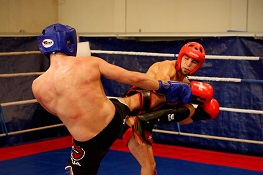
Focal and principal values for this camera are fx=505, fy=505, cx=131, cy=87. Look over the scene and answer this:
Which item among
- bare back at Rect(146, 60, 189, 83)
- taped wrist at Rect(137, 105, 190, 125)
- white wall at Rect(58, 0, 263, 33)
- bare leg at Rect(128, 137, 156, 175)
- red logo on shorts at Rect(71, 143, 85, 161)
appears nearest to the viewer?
red logo on shorts at Rect(71, 143, 85, 161)

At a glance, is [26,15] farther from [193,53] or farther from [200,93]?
[200,93]

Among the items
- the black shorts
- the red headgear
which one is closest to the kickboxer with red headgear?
the red headgear

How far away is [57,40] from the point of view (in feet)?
8.75

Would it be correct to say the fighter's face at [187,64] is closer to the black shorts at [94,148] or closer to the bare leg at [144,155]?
the bare leg at [144,155]

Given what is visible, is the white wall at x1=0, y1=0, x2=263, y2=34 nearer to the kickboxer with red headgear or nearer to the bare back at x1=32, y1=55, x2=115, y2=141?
the kickboxer with red headgear

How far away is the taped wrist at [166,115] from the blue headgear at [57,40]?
31.8 inches

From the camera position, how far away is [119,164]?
15.4 ft

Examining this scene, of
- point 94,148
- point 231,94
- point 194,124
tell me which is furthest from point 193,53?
point 194,124

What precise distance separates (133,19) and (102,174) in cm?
234

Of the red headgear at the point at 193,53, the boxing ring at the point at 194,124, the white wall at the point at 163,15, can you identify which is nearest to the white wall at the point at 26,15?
the white wall at the point at 163,15

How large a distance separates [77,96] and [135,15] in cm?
356

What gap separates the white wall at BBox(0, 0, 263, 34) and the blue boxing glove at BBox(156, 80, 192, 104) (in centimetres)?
230

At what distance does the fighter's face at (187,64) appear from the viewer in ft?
12.0

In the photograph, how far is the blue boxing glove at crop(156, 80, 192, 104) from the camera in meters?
2.92
